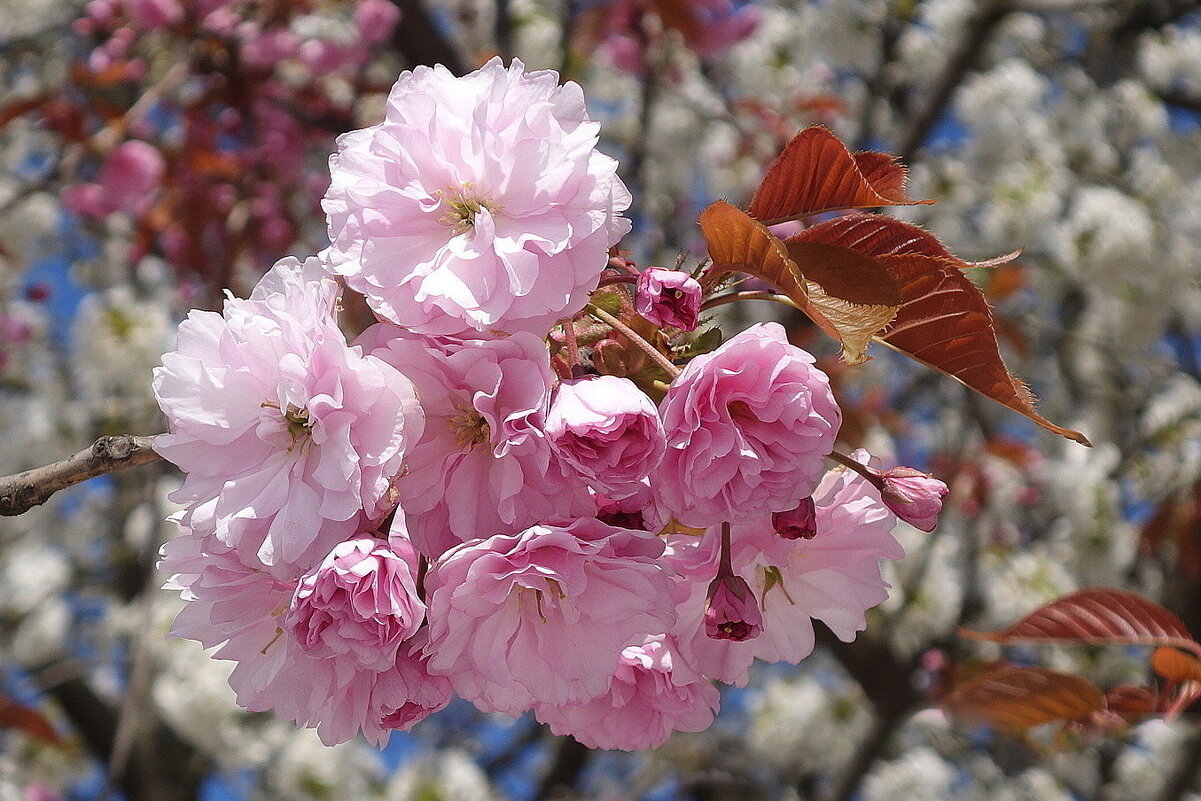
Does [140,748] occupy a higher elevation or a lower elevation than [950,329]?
lower

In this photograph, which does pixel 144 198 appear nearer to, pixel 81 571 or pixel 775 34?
pixel 81 571

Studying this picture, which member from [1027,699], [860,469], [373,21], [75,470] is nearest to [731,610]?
[860,469]

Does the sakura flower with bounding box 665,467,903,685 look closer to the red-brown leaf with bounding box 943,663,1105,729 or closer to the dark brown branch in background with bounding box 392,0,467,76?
the red-brown leaf with bounding box 943,663,1105,729

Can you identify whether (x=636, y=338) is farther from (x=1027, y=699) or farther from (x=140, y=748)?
(x=140, y=748)

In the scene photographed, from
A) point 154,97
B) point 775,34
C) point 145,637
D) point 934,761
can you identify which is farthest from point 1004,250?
point 145,637

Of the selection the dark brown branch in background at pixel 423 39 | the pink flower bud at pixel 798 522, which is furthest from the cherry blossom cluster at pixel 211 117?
the pink flower bud at pixel 798 522
